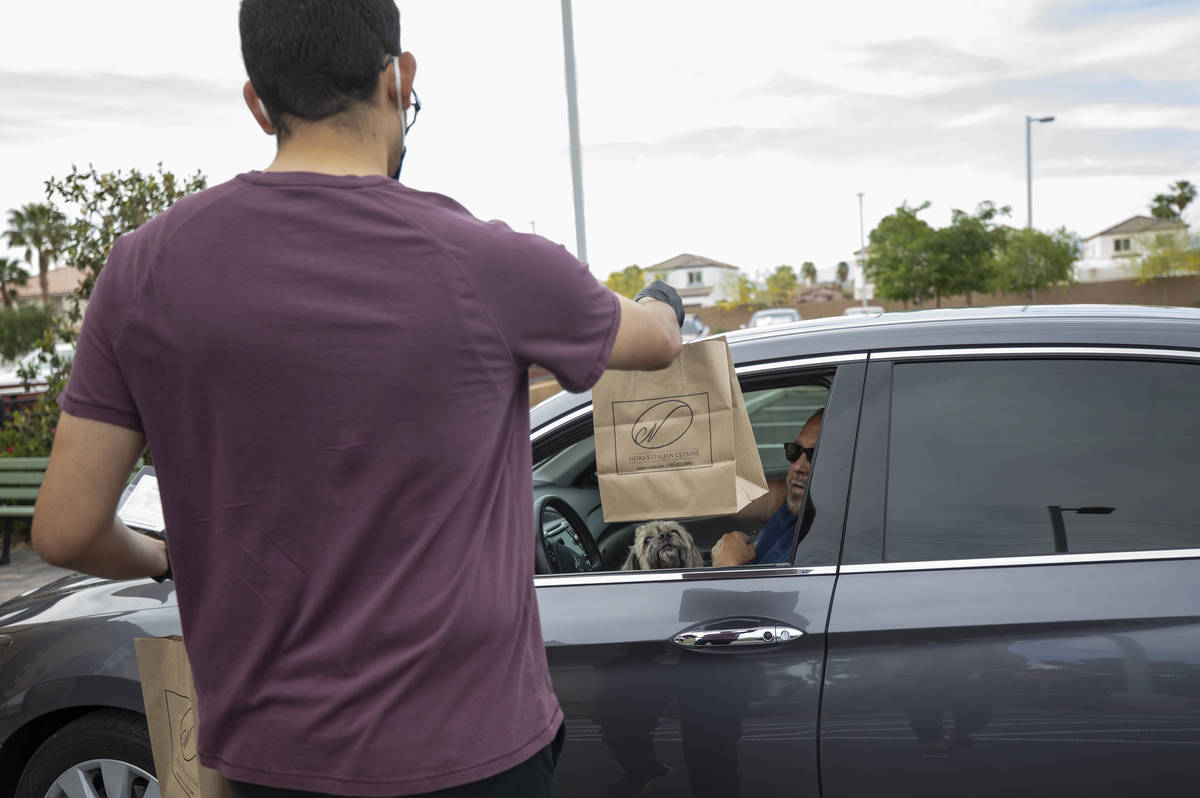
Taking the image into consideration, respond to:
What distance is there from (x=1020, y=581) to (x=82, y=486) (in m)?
1.78

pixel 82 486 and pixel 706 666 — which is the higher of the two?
pixel 82 486

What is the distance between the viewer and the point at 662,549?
9.36 feet

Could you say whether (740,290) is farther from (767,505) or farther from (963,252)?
(767,505)

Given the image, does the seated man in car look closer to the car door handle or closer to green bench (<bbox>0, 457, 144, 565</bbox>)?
the car door handle

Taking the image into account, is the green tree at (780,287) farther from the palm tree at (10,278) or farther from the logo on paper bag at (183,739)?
the logo on paper bag at (183,739)

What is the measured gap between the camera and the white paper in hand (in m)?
2.17

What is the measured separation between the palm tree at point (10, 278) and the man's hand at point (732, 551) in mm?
61199

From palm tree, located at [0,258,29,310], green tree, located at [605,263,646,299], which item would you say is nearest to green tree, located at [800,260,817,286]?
green tree, located at [605,263,646,299]

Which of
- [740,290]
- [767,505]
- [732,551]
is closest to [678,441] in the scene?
[732,551]

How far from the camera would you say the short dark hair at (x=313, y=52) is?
4.07 feet

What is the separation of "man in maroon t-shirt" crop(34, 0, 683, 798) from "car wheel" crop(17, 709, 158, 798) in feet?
5.52

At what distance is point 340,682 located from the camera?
123 centimetres

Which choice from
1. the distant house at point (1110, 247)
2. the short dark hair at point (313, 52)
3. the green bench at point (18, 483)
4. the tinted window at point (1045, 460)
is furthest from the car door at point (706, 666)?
the distant house at point (1110, 247)

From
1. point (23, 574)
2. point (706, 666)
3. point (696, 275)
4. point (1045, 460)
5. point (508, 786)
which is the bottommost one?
point (23, 574)
